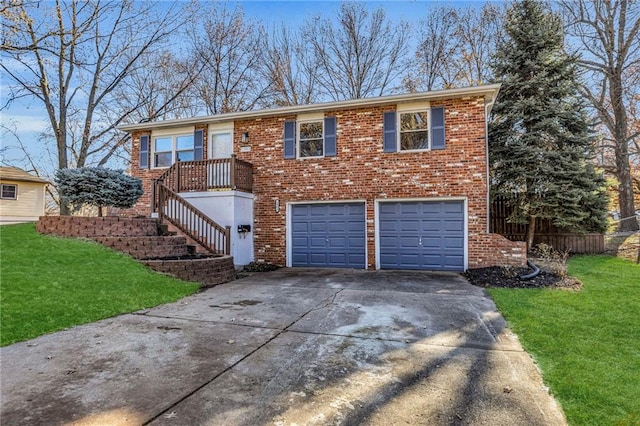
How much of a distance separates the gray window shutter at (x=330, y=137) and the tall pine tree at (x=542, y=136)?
553cm

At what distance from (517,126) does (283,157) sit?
7.97m

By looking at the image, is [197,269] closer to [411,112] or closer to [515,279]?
[515,279]

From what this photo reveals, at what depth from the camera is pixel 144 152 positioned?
1287 centimetres

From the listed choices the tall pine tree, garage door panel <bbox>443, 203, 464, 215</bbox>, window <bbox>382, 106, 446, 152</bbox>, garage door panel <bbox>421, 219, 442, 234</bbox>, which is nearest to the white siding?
window <bbox>382, 106, 446, 152</bbox>

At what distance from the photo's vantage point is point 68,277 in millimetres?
6211

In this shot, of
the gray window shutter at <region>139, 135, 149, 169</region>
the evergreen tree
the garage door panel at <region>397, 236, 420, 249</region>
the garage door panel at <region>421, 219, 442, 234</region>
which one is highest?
the gray window shutter at <region>139, 135, 149, 169</region>

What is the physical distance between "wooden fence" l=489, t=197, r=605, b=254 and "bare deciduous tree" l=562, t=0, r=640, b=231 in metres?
3.88

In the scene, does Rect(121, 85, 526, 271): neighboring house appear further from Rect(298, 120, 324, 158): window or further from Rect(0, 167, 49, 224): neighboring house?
Rect(0, 167, 49, 224): neighboring house

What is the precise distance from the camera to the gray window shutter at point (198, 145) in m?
12.2

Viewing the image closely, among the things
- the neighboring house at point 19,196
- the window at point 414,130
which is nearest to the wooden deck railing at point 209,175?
the window at point 414,130

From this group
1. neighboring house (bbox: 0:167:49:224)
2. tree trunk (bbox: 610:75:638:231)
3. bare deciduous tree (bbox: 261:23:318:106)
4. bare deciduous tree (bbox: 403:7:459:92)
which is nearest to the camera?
tree trunk (bbox: 610:75:638:231)

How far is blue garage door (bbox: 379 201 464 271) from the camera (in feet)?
32.4

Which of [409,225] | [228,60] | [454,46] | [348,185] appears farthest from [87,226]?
[454,46]

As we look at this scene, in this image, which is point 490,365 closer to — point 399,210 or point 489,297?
point 489,297
